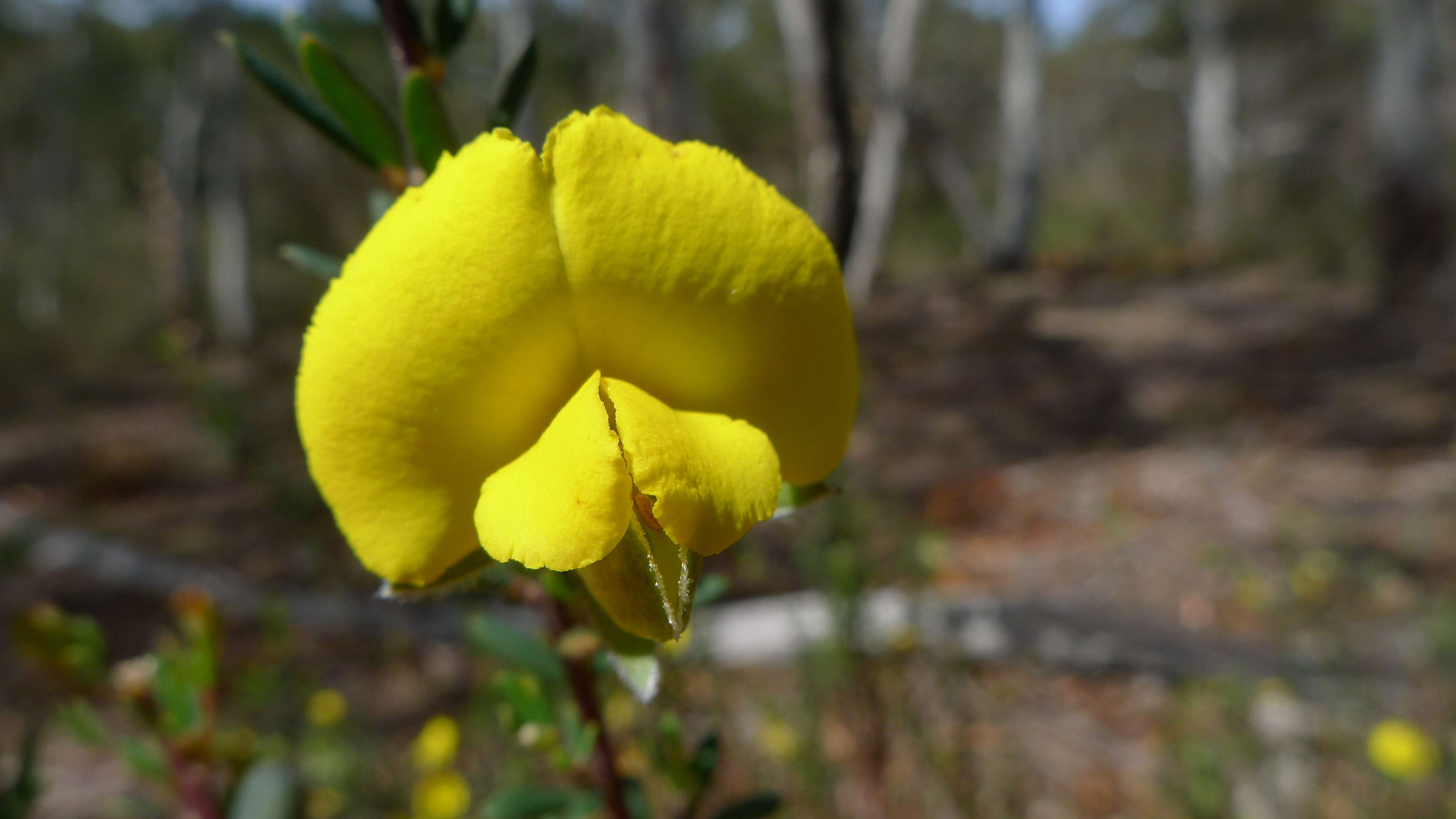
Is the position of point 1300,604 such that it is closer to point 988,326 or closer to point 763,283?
point 763,283

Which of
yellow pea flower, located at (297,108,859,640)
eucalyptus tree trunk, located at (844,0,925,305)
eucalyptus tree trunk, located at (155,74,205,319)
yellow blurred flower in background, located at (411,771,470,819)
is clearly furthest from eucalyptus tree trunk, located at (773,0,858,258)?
eucalyptus tree trunk, located at (155,74,205,319)

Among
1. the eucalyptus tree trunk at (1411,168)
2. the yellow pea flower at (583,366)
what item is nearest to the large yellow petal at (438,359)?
the yellow pea flower at (583,366)

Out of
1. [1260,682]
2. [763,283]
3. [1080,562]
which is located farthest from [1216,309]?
[763,283]

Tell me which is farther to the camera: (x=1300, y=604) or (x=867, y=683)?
(x=1300, y=604)

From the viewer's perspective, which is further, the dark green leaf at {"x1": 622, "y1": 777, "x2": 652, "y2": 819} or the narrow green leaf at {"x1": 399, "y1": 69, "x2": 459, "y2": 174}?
the dark green leaf at {"x1": 622, "y1": 777, "x2": 652, "y2": 819}

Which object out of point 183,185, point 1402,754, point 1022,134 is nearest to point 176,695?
point 1402,754

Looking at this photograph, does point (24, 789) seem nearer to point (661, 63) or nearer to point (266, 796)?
point (266, 796)

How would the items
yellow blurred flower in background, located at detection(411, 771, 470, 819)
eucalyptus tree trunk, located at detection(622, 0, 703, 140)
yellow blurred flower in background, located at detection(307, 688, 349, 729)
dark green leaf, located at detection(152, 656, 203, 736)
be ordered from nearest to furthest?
1. dark green leaf, located at detection(152, 656, 203, 736)
2. yellow blurred flower in background, located at detection(411, 771, 470, 819)
3. yellow blurred flower in background, located at detection(307, 688, 349, 729)
4. eucalyptus tree trunk, located at detection(622, 0, 703, 140)

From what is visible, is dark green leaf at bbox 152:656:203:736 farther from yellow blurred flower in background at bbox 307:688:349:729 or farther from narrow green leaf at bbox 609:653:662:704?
yellow blurred flower in background at bbox 307:688:349:729
